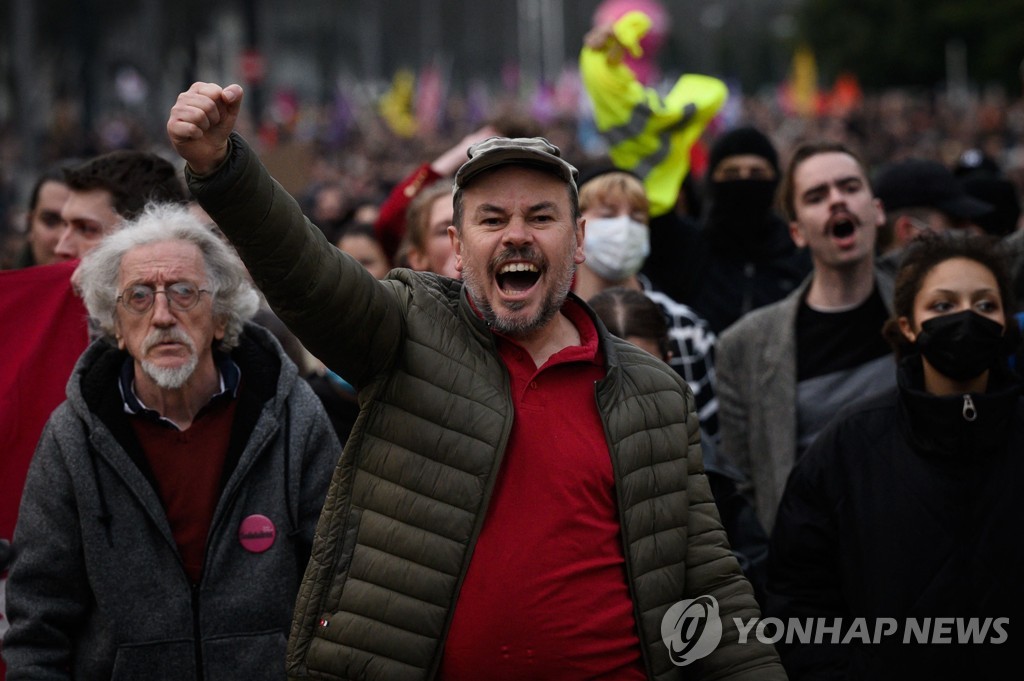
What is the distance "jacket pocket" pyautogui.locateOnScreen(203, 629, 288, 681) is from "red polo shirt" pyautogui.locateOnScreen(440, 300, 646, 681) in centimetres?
85

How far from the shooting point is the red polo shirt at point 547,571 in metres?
3.39

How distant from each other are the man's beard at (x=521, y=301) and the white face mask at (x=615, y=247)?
253cm

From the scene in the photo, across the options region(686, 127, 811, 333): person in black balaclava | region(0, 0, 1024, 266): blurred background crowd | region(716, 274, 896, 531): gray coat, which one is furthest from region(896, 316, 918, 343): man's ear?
region(0, 0, 1024, 266): blurred background crowd

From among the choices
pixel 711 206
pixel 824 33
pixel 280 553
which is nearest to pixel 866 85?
pixel 824 33

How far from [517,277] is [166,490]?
1.28 meters

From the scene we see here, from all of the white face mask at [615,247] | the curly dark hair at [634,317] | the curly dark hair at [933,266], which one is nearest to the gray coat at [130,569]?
the curly dark hair at [634,317]

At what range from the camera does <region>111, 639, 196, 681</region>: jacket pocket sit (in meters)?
4.04

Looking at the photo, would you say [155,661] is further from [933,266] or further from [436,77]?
[436,77]

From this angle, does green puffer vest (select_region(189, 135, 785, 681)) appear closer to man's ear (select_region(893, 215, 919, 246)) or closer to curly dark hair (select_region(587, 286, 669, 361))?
curly dark hair (select_region(587, 286, 669, 361))

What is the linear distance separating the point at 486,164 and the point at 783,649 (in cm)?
188

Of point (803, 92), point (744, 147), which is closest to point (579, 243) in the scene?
point (744, 147)

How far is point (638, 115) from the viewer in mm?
7992

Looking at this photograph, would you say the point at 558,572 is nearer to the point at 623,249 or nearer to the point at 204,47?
the point at 623,249

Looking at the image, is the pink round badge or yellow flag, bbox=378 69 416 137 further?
yellow flag, bbox=378 69 416 137
